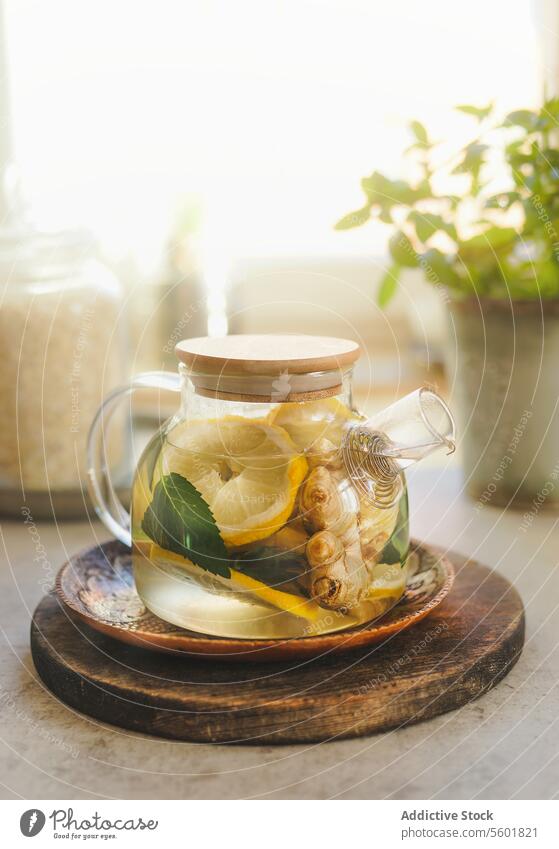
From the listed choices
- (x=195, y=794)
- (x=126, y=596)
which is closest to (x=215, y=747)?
(x=195, y=794)

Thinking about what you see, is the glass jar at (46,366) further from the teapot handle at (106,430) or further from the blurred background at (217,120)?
the teapot handle at (106,430)

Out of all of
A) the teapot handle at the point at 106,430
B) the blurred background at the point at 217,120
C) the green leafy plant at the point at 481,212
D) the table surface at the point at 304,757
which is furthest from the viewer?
the blurred background at the point at 217,120

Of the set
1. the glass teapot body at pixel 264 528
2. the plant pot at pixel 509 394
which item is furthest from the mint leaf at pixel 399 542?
the plant pot at pixel 509 394

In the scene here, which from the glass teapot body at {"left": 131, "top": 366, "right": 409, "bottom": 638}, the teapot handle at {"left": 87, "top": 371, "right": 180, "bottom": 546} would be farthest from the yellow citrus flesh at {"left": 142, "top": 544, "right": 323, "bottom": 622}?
the teapot handle at {"left": 87, "top": 371, "right": 180, "bottom": 546}

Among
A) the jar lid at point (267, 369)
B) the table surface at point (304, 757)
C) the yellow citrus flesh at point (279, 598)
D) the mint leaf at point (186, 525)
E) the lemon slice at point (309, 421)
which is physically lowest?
the table surface at point (304, 757)

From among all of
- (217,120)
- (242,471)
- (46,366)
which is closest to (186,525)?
(242,471)

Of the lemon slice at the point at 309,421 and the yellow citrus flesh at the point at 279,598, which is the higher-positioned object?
the lemon slice at the point at 309,421

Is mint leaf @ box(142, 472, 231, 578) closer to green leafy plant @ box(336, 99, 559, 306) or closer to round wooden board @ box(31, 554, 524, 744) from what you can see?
round wooden board @ box(31, 554, 524, 744)
